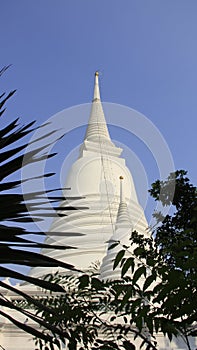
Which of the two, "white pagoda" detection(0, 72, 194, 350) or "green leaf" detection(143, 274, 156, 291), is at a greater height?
"white pagoda" detection(0, 72, 194, 350)

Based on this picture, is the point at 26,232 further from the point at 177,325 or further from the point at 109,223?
the point at 109,223

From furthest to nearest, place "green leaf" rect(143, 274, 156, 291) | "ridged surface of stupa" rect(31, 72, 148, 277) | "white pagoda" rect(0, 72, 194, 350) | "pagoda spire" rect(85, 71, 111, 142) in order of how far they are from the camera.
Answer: "pagoda spire" rect(85, 71, 111, 142), "ridged surface of stupa" rect(31, 72, 148, 277), "white pagoda" rect(0, 72, 194, 350), "green leaf" rect(143, 274, 156, 291)

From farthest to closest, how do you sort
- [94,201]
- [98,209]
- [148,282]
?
[94,201]
[98,209]
[148,282]

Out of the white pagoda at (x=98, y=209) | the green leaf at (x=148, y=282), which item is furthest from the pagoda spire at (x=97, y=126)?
the green leaf at (x=148, y=282)

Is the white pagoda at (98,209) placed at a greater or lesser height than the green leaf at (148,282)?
greater

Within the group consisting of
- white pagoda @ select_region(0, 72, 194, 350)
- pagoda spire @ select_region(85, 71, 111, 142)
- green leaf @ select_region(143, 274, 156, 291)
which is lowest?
green leaf @ select_region(143, 274, 156, 291)

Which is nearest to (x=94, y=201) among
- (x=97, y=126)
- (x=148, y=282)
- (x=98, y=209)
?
(x=98, y=209)

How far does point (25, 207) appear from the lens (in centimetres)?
279

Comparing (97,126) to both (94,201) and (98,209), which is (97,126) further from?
(98,209)

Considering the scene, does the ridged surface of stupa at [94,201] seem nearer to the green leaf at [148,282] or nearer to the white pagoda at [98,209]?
the white pagoda at [98,209]

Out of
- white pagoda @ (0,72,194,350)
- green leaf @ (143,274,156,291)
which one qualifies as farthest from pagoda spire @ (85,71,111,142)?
green leaf @ (143,274,156,291)

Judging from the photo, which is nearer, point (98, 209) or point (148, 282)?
point (148, 282)

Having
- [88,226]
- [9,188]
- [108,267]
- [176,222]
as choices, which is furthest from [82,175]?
[9,188]

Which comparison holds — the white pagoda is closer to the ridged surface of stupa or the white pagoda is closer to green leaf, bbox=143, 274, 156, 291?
the ridged surface of stupa
